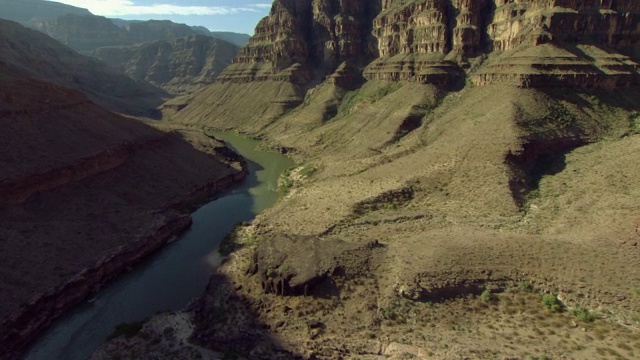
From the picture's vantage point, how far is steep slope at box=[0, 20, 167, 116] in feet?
411

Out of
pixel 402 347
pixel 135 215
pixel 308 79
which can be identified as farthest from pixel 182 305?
pixel 308 79

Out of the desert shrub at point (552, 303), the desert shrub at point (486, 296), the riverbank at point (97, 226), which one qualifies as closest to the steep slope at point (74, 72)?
the riverbank at point (97, 226)

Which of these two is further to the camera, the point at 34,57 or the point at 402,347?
the point at 34,57

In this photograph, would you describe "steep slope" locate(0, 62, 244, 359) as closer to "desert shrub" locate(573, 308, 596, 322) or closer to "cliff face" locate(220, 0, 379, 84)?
"desert shrub" locate(573, 308, 596, 322)

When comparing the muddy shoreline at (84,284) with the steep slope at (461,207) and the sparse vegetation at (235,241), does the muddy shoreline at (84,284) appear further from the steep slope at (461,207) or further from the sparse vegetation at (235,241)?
the steep slope at (461,207)

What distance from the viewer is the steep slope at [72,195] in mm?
32781

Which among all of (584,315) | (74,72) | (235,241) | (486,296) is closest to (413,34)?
(235,241)

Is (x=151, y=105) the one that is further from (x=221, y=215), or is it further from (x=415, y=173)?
(x=415, y=173)

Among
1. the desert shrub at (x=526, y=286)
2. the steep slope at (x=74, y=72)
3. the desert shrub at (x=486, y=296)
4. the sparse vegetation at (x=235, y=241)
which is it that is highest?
the steep slope at (x=74, y=72)

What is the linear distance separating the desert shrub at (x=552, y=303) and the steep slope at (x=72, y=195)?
119 ft

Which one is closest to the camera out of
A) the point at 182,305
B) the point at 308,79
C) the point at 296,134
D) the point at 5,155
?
the point at 182,305

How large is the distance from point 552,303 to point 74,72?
169 meters

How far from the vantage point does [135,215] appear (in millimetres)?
45656

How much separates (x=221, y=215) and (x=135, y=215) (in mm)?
Result: 11180
